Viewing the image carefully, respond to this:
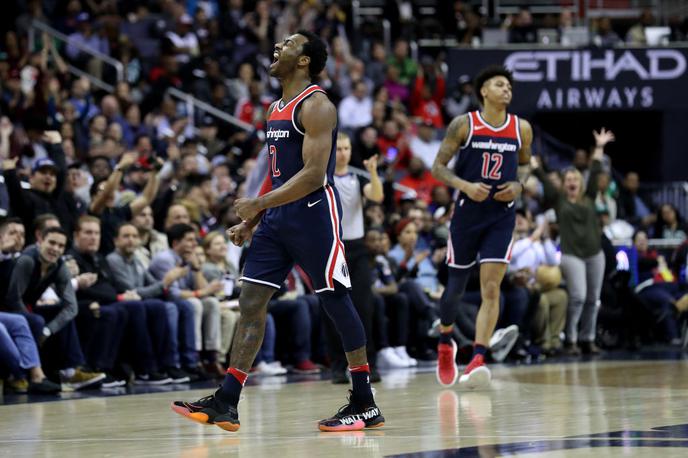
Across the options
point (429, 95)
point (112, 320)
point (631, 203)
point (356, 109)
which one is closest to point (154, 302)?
point (112, 320)

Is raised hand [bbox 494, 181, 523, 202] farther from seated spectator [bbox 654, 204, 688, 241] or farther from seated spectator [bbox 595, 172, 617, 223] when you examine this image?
seated spectator [bbox 654, 204, 688, 241]

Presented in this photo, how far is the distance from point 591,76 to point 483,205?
417 inches

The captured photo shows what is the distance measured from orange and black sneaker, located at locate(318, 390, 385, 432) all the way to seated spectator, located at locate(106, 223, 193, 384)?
14.1 feet

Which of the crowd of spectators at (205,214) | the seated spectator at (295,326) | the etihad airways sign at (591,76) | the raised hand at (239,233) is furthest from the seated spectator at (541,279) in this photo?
the raised hand at (239,233)

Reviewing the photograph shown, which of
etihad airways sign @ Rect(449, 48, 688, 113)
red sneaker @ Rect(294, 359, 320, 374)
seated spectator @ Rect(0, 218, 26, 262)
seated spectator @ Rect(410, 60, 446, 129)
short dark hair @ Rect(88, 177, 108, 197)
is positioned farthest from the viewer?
seated spectator @ Rect(410, 60, 446, 129)

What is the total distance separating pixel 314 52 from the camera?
7102 mm

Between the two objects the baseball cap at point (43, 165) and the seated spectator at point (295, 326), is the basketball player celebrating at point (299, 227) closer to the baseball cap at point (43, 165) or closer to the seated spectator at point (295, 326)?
the baseball cap at point (43, 165)

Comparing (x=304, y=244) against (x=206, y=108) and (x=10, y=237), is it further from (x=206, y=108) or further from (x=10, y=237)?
(x=206, y=108)

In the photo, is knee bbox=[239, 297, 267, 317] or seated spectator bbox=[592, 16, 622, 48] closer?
knee bbox=[239, 297, 267, 317]

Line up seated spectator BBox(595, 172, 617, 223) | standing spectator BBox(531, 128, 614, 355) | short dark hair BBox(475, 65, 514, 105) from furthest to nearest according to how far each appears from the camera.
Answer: seated spectator BBox(595, 172, 617, 223)
standing spectator BBox(531, 128, 614, 355)
short dark hair BBox(475, 65, 514, 105)

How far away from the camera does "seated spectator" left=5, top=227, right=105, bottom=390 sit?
10.1m

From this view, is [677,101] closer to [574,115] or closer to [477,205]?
[574,115]

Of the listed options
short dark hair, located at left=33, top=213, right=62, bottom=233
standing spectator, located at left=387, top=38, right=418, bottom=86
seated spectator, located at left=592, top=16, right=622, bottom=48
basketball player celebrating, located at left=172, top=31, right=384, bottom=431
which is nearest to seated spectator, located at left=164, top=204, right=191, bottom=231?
short dark hair, located at left=33, top=213, right=62, bottom=233

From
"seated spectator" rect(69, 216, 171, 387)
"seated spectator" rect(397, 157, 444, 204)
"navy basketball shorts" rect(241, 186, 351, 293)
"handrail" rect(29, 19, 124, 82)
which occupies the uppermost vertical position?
"handrail" rect(29, 19, 124, 82)
